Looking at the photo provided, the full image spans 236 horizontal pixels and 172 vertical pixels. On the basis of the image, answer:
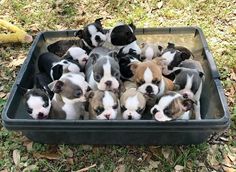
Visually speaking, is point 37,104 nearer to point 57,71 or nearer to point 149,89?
point 57,71

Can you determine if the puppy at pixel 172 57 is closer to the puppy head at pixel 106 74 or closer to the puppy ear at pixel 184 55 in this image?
the puppy ear at pixel 184 55

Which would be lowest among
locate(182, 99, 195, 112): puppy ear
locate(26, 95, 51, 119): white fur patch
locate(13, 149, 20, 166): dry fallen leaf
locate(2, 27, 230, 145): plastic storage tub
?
locate(13, 149, 20, 166): dry fallen leaf

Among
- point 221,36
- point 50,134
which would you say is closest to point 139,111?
point 50,134

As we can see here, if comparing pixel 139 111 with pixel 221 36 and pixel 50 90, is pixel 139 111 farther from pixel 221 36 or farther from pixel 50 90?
pixel 221 36

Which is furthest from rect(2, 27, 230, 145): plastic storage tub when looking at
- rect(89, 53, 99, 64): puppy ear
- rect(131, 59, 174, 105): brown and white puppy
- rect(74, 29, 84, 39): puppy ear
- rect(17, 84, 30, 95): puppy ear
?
rect(89, 53, 99, 64): puppy ear

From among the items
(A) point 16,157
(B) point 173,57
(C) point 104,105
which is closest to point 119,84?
(C) point 104,105

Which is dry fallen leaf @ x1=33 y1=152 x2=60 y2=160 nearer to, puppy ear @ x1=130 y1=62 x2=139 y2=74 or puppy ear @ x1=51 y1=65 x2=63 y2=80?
puppy ear @ x1=51 y1=65 x2=63 y2=80
